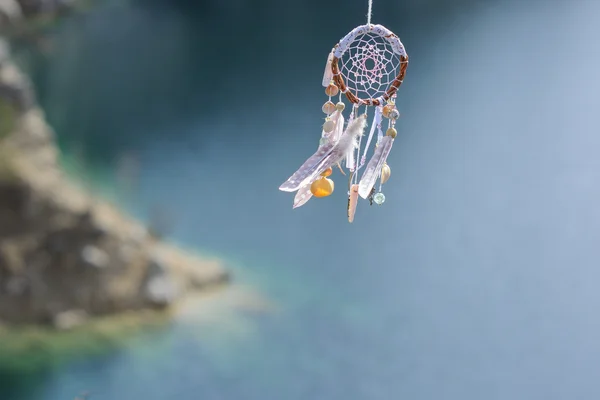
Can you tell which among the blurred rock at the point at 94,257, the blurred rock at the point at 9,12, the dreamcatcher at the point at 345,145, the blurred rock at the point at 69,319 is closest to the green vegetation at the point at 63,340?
the blurred rock at the point at 69,319

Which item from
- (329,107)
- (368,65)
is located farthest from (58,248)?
(329,107)

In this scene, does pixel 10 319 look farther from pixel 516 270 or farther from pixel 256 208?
pixel 516 270

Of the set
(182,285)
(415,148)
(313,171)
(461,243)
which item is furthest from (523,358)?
(313,171)

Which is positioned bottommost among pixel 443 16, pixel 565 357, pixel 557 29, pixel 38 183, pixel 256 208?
pixel 565 357

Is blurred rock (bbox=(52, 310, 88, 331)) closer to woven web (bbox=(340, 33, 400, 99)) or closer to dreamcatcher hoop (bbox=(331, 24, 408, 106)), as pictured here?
woven web (bbox=(340, 33, 400, 99))

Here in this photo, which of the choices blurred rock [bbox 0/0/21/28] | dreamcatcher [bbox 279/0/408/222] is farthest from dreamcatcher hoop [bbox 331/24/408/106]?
blurred rock [bbox 0/0/21/28]

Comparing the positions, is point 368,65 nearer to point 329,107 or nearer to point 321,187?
point 329,107
